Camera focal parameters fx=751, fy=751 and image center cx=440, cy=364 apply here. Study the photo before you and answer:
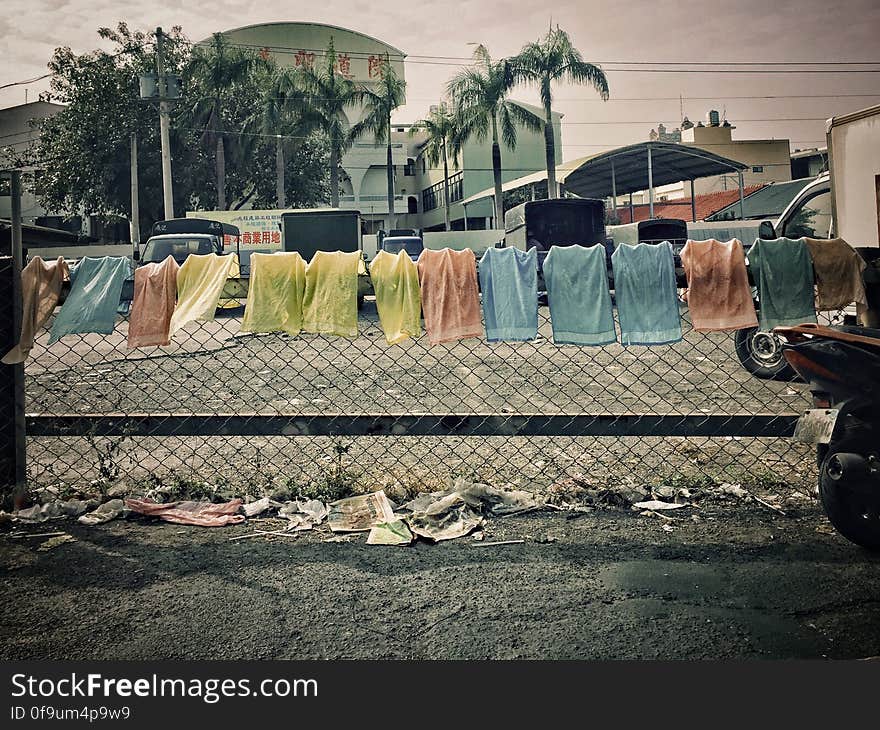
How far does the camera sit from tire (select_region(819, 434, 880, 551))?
131 inches

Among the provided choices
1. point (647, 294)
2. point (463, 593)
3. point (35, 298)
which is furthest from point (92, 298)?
point (647, 294)

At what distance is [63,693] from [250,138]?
4044cm

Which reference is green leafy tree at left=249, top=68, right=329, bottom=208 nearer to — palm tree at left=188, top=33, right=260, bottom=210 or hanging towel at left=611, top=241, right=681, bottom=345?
palm tree at left=188, top=33, right=260, bottom=210

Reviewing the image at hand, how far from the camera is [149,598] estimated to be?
123 inches

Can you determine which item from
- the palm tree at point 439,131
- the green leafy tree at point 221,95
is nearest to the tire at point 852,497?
the palm tree at point 439,131

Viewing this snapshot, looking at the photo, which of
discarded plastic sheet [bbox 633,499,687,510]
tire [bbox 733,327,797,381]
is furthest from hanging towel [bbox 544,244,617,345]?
tire [bbox 733,327,797,381]

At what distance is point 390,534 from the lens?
12.3 ft

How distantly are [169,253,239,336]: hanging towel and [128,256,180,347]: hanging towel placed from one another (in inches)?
1.5

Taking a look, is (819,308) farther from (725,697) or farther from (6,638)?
(6,638)

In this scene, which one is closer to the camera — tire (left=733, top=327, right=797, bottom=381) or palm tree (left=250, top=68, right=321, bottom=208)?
tire (left=733, top=327, right=797, bottom=381)

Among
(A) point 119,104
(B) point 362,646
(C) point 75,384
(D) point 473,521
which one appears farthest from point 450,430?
(A) point 119,104

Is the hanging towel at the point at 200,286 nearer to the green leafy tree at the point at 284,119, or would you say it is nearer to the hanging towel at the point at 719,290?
the hanging towel at the point at 719,290

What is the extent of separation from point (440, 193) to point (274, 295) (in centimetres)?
5315

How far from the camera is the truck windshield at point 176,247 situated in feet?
58.1
